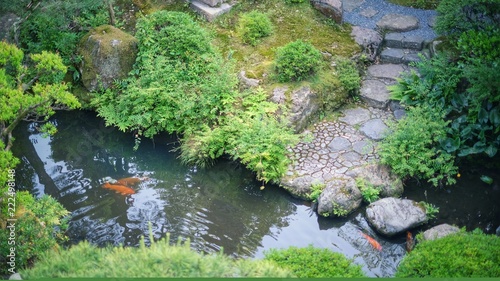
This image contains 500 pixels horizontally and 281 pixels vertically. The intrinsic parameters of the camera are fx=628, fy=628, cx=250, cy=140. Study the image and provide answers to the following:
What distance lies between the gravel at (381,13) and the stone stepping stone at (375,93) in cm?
176

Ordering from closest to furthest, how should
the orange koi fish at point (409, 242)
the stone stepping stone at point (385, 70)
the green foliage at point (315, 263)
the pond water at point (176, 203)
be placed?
the green foliage at point (315, 263) < the orange koi fish at point (409, 242) < the pond water at point (176, 203) < the stone stepping stone at point (385, 70)

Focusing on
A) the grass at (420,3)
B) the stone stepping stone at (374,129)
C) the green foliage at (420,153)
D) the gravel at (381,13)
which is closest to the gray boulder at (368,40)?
the gravel at (381,13)

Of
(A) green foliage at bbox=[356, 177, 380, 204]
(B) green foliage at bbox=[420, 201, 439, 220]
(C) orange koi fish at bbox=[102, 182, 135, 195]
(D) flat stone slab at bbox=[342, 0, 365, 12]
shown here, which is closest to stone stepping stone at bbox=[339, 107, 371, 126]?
(A) green foliage at bbox=[356, 177, 380, 204]

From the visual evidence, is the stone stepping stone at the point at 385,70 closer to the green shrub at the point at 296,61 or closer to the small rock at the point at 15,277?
the green shrub at the point at 296,61

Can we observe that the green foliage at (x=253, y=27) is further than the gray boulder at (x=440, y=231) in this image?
Yes

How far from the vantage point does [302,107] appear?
12375 millimetres

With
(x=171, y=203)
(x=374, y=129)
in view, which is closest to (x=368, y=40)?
(x=374, y=129)

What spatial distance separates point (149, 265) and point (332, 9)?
864 centimetres

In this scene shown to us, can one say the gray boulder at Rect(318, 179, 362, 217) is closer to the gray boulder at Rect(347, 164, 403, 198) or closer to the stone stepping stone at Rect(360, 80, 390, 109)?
the gray boulder at Rect(347, 164, 403, 198)

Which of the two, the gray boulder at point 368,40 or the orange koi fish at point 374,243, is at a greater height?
the gray boulder at point 368,40

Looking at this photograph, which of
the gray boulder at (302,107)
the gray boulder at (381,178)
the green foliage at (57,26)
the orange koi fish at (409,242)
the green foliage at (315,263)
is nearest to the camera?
the green foliage at (315,263)

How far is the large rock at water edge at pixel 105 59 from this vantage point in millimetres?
13352

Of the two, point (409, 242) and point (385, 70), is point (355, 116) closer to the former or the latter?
point (385, 70)

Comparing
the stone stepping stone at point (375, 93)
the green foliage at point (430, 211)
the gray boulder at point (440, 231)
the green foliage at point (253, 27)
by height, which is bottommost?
the green foliage at point (430, 211)
